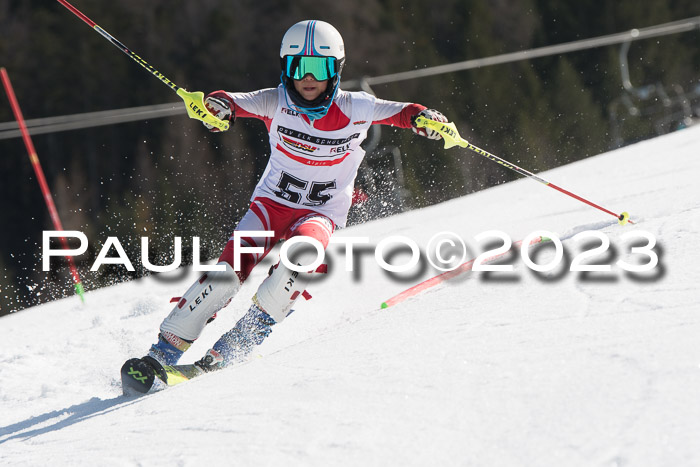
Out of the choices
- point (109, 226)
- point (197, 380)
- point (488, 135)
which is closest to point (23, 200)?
point (109, 226)

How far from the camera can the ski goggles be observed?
3.39 meters

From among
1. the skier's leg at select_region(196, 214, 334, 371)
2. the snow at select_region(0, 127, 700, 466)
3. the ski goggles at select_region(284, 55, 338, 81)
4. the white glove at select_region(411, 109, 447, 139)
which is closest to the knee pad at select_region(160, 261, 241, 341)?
the skier's leg at select_region(196, 214, 334, 371)

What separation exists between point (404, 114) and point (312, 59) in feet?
1.54

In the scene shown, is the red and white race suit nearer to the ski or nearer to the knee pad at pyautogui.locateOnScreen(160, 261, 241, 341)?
the knee pad at pyautogui.locateOnScreen(160, 261, 241, 341)

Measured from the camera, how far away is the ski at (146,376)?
3.05 m

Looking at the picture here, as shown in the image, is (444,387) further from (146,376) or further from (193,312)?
(193,312)

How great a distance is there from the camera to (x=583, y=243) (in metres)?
3.60

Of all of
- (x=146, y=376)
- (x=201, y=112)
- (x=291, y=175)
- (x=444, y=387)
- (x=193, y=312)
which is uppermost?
(x=201, y=112)

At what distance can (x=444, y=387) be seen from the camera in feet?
7.13

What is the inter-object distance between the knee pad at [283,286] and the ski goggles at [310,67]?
696mm

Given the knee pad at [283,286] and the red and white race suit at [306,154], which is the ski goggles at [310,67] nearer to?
the red and white race suit at [306,154]

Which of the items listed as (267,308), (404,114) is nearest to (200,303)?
(267,308)

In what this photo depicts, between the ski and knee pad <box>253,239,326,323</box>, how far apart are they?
1.34ft

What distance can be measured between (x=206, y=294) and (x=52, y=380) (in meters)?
0.89
